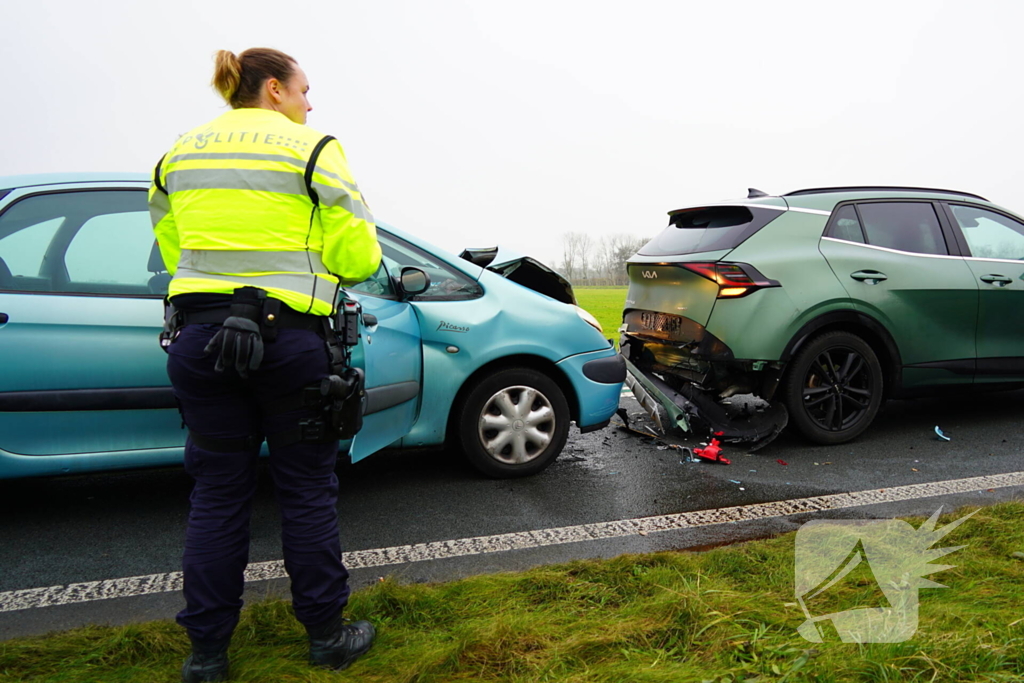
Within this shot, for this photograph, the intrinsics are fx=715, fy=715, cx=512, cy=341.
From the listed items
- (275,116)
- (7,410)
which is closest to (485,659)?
(275,116)

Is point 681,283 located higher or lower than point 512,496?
higher

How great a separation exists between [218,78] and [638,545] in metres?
2.43

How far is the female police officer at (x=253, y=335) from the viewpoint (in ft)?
6.50

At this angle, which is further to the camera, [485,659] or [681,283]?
[681,283]

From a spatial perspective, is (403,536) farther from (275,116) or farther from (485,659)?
(275,116)

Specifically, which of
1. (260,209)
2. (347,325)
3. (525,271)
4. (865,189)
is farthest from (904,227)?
(260,209)

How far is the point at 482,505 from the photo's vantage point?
3682mm

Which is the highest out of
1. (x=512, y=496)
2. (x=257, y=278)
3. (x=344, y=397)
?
(x=257, y=278)

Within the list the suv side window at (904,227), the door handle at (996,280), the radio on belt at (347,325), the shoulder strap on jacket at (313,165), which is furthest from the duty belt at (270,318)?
the door handle at (996,280)

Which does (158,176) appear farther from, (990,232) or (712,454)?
(990,232)

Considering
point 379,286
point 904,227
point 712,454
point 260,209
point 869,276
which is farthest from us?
point 904,227

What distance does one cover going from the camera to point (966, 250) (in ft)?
16.8

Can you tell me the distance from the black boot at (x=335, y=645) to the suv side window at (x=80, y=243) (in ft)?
6.64

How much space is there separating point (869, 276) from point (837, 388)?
765mm
